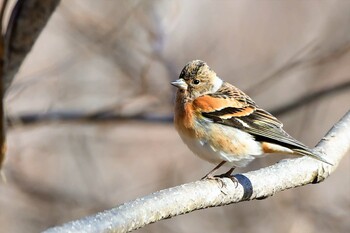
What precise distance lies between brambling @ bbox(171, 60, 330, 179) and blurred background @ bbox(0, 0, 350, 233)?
3.68ft

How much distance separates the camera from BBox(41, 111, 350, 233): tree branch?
281 centimetres

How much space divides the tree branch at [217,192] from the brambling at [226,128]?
0.15 metres

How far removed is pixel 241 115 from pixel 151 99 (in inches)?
88.6

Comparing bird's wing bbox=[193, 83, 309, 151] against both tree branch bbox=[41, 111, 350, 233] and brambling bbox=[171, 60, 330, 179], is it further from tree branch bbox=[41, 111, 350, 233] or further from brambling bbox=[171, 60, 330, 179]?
tree branch bbox=[41, 111, 350, 233]

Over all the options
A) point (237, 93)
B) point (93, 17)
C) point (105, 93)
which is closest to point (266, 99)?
point (105, 93)

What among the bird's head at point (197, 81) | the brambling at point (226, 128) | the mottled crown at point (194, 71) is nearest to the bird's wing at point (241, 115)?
the brambling at point (226, 128)

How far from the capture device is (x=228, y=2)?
9859 millimetres

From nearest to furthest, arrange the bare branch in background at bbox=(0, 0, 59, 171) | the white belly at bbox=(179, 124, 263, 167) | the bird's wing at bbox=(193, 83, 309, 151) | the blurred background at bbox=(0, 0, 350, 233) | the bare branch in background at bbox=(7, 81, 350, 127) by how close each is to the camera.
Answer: the bare branch in background at bbox=(0, 0, 59, 171), the white belly at bbox=(179, 124, 263, 167), the bird's wing at bbox=(193, 83, 309, 151), the bare branch in background at bbox=(7, 81, 350, 127), the blurred background at bbox=(0, 0, 350, 233)

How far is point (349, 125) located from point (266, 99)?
407cm

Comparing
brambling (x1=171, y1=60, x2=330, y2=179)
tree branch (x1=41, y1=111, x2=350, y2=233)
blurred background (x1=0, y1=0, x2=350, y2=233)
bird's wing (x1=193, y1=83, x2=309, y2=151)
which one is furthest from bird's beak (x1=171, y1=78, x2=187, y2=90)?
blurred background (x1=0, y1=0, x2=350, y2=233)

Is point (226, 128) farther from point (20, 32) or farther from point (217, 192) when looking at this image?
point (20, 32)

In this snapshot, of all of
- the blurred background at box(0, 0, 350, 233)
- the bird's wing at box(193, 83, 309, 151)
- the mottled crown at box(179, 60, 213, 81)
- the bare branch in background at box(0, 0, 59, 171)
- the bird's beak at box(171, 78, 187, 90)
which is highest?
the bare branch in background at box(0, 0, 59, 171)

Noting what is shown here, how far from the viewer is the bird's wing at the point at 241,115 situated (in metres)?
4.28

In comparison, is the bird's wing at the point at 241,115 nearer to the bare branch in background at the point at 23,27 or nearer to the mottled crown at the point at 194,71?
the mottled crown at the point at 194,71
